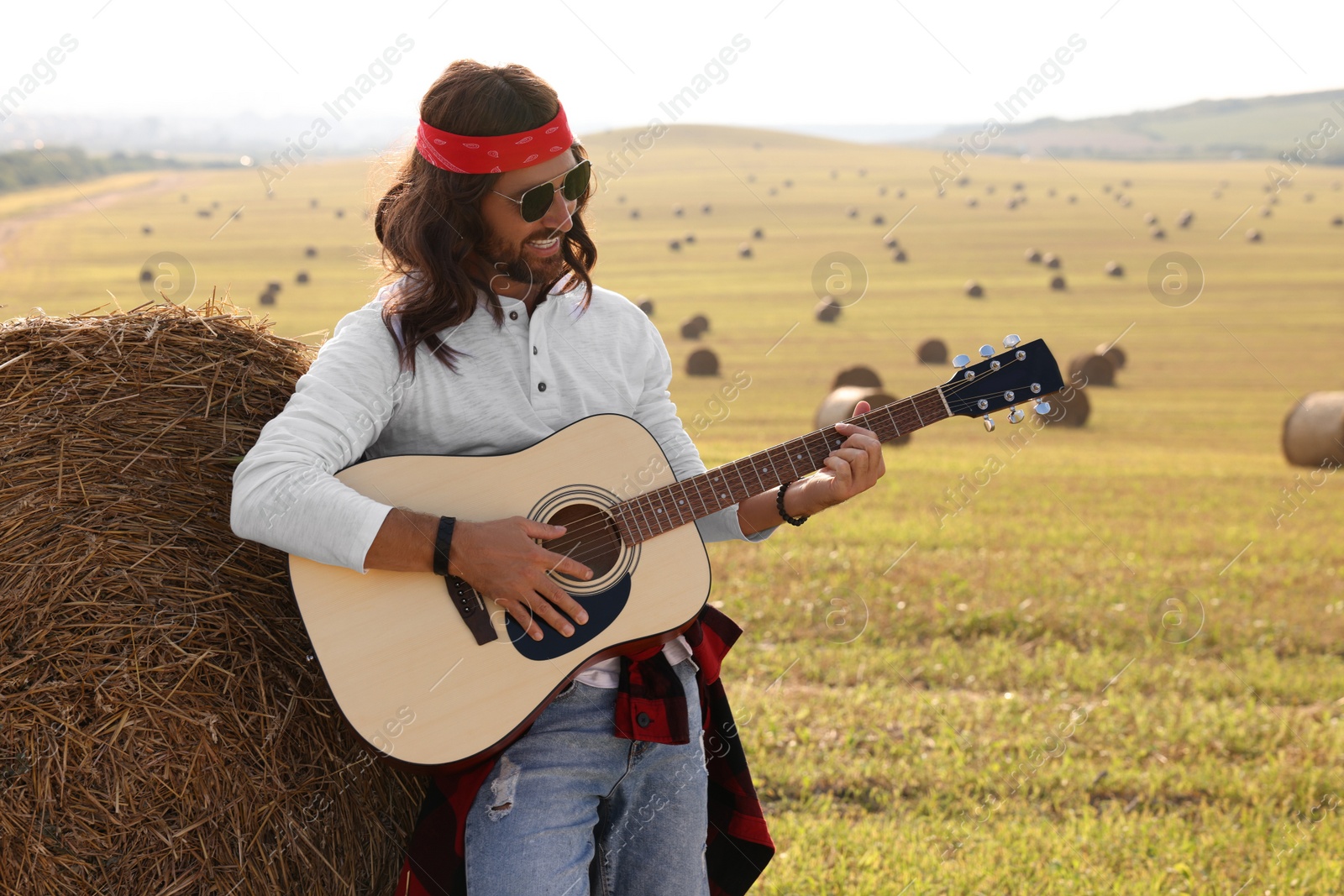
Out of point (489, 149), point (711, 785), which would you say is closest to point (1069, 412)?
point (711, 785)

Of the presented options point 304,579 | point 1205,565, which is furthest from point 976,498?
point 304,579

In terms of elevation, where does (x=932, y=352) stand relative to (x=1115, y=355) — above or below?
below

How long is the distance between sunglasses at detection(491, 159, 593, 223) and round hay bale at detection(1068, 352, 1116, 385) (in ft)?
54.4

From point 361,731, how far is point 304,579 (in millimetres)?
404

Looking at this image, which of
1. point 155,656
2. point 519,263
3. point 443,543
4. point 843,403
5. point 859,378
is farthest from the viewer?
point 859,378

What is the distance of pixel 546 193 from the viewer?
286cm

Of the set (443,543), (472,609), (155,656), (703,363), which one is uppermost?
(443,543)

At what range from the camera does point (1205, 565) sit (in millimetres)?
8094

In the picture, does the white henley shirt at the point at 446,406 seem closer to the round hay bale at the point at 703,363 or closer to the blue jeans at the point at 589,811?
the blue jeans at the point at 589,811

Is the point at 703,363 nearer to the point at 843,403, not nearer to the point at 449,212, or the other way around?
the point at 843,403

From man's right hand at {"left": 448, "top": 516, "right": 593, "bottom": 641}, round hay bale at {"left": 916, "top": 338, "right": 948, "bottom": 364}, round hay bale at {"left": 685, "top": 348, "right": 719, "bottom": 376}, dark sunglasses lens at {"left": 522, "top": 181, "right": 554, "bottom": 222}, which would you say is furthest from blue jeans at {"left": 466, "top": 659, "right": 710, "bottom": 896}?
round hay bale at {"left": 916, "top": 338, "right": 948, "bottom": 364}

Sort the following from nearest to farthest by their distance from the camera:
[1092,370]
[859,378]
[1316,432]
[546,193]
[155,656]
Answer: [155,656], [546,193], [1316,432], [859,378], [1092,370]

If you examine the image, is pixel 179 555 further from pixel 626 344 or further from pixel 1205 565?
pixel 1205 565

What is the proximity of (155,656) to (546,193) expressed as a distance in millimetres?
1578
